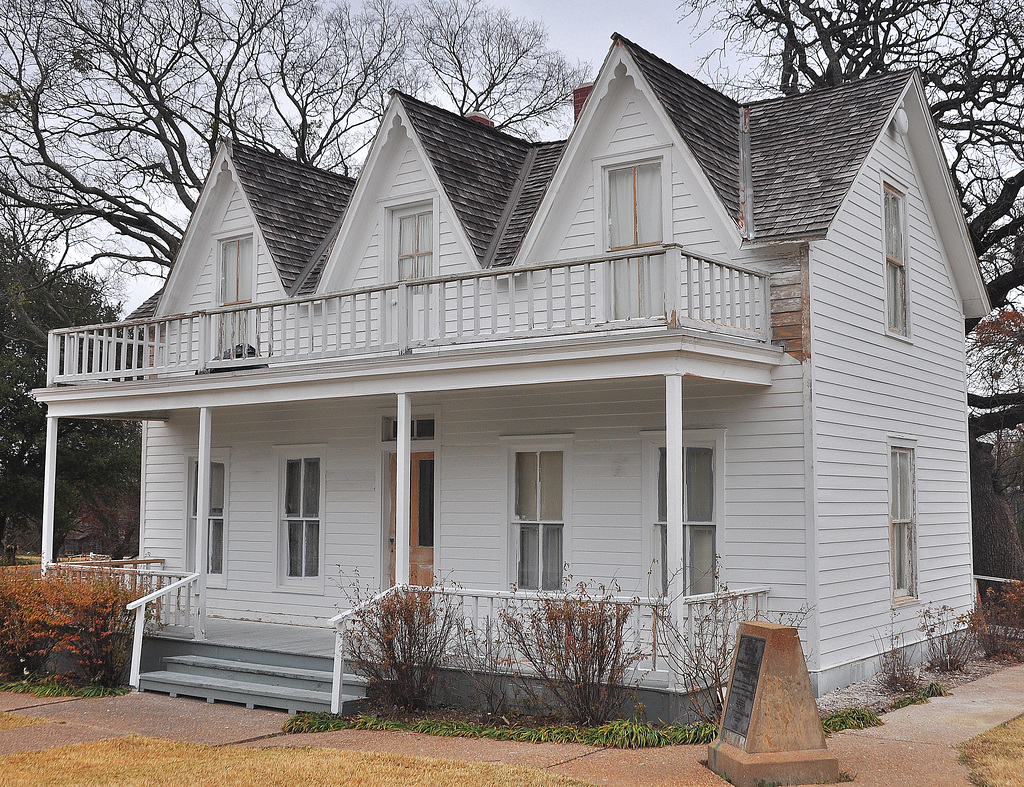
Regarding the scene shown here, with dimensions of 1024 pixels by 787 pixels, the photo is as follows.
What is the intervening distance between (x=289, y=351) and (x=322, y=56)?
706 inches

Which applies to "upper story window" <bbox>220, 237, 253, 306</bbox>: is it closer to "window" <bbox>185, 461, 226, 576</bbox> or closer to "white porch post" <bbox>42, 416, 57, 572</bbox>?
"window" <bbox>185, 461, 226, 576</bbox>

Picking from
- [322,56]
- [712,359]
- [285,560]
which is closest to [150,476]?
[285,560]

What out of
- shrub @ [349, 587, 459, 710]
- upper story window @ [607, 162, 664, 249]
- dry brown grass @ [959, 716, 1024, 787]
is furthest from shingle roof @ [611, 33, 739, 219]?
dry brown grass @ [959, 716, 1024, 787]

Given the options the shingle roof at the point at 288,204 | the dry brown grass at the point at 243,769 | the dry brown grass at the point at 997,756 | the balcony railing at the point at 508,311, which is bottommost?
the dry brown grass at the point at 243,769

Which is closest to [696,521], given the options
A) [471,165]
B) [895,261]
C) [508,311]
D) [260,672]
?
[508,311]

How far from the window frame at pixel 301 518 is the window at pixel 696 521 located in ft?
17.5

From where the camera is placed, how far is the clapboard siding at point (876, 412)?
40.5ft

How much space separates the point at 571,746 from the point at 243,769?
2.82 m

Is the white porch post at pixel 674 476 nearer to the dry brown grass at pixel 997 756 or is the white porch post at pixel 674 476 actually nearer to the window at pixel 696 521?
the window at pixel 696 521

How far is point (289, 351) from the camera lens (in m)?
16.0

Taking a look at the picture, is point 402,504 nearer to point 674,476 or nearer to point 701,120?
point 674,476

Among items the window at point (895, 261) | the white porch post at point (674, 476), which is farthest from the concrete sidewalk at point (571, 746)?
the window at point (895, 261)

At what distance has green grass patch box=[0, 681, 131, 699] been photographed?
12.8m

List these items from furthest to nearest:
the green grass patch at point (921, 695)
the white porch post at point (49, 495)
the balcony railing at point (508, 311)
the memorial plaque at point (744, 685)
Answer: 1. the white porch post at point (49, 495)
2. the green grass patch at point (921, 695)
3. the balcony railing at point (508, 311)
4. the memorial plaque at point (744, 685)
